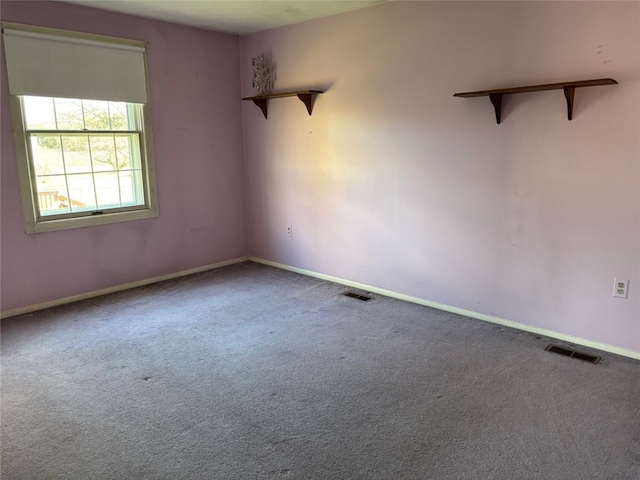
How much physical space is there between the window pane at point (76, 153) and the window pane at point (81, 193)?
6 cm

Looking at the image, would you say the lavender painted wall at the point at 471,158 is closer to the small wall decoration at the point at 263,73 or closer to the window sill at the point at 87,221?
the small wall decoration at the point at 263,73

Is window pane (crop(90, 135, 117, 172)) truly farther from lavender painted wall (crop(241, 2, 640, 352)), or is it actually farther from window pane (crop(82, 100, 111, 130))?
lavender painted wall (crop(241, 2, 640, 352))

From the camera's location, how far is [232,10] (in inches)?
147

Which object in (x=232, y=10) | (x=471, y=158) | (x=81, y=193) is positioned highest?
(x=232, y=10)

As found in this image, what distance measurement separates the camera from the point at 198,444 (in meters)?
2.05

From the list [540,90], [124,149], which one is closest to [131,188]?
[124,149]

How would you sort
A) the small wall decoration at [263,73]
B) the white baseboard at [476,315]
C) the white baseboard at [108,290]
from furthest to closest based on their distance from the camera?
the small wall decoration at [263,73], the white baseboard at [108,290], the white baseboard at [476,315]

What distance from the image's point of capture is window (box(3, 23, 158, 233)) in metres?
3.44

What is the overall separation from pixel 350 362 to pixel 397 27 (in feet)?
8.15

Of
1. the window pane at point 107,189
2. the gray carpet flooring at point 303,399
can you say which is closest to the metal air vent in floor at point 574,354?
the gray carpet flooring at point 303,399

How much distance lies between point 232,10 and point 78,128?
5.12 ft

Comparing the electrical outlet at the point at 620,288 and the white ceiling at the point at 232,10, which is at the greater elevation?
the white ceiling at the point at 232,10

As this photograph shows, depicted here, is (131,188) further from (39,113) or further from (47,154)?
(39,113)

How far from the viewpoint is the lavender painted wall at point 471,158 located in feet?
9.02
